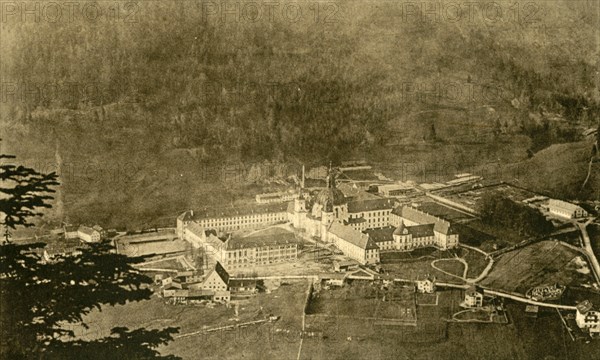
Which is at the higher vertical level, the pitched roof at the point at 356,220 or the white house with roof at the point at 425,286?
the pitched roof at the point at 356,220

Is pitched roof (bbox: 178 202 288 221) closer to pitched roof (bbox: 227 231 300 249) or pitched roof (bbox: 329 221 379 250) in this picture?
pitched roof (bbox: 227 231 300 249)

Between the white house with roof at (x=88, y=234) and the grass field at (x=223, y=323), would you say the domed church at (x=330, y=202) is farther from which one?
the white house with roof at (x=88, y=234)

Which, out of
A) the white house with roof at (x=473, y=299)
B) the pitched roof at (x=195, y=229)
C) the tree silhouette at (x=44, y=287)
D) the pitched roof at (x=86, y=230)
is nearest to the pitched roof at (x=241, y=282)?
the pitched roof at (x=195, y=229)

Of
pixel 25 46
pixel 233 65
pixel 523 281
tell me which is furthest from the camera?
pixel 523 281

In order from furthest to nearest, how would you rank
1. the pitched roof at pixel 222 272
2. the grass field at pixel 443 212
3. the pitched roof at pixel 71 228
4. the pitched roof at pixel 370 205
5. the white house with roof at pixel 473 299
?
the grass field at pixel 443 212
the pitched roof at pixel 370 205
the white house with roof at pixel 473 299
the pitched roof at pixel 222 272
the pitched roof at pixel 71 228

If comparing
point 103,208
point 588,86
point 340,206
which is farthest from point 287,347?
point 588,86

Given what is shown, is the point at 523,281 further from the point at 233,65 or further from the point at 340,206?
the point at 233,65

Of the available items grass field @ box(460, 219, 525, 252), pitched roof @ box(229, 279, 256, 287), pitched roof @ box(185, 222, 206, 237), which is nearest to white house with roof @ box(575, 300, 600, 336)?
grass field @ box(460, 219, 525, 252)
